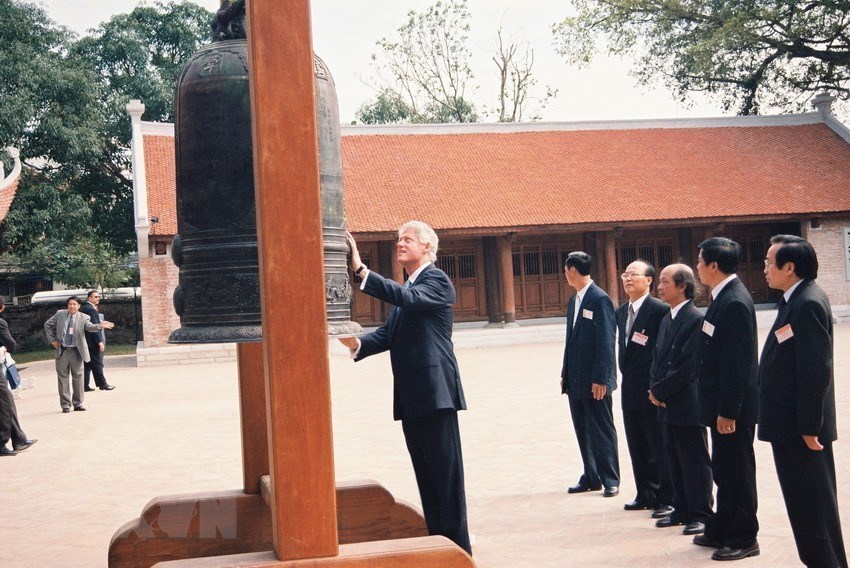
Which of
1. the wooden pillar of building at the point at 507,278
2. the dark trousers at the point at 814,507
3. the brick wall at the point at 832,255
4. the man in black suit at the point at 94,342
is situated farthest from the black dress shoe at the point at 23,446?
the brick wall at the point at 832,255

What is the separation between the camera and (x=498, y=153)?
26281 mm

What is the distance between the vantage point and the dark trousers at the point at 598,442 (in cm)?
611

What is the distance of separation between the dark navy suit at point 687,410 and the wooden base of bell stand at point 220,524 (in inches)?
68.1

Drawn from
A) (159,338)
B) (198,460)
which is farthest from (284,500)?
(159,338)

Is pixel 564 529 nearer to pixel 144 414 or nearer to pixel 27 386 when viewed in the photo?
pixel 144 414

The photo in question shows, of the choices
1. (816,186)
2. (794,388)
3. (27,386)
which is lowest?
(27,386)

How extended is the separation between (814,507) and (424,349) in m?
1.86

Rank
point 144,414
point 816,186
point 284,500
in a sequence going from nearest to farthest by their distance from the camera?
point 284,500, point 144,414, point 816,186

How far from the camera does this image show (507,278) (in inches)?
932

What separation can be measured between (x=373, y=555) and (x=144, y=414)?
984 centimetres

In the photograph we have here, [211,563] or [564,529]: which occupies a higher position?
[211,563]

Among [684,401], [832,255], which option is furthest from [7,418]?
[832,255]

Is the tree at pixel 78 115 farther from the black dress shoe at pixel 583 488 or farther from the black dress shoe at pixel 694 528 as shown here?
the black dress shoe at pixel 694 528

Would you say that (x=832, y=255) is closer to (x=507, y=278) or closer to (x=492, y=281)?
(x=507, y=278)
